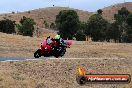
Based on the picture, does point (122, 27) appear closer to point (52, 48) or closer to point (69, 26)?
point (69, 26)

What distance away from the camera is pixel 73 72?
134 ft

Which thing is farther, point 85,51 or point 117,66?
point 85,51

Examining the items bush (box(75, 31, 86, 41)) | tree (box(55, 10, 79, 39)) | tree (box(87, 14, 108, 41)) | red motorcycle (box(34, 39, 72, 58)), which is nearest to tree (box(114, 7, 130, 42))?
tree (box(87, 14, 108, 41))

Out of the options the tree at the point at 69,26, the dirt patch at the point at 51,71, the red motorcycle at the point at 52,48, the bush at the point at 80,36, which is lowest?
the bush at the point at 80,36

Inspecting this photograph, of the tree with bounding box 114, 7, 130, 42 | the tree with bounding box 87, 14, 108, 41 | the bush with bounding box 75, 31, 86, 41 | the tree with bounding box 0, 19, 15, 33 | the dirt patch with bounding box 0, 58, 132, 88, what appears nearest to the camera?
the dirt patch with bounding box 0, 58, 132, 88

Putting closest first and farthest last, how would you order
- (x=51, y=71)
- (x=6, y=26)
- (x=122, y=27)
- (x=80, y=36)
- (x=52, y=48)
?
(x=51, y=71), (x=52, y=48), (x=80, y=36), (x=6, y=26), (x=122, y=27)

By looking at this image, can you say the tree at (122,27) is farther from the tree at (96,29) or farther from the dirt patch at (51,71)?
the dirt patch at (51,71)

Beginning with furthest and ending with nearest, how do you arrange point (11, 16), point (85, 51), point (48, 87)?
1. point (11, 16)
2. point (85, 51)
3. point (48, 87)

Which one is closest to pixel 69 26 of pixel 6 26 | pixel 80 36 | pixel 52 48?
pixel 80 36

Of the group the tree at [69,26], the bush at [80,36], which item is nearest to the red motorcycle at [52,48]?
the bush at [80,36]

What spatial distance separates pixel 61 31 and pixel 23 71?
80.4 metres

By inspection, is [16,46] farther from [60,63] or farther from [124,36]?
[124,36]

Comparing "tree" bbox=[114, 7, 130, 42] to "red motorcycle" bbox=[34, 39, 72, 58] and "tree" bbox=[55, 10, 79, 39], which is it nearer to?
"tree" bbox=[55, 10, 79, 39]

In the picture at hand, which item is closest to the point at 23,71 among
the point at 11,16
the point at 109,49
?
the point at 109,49
